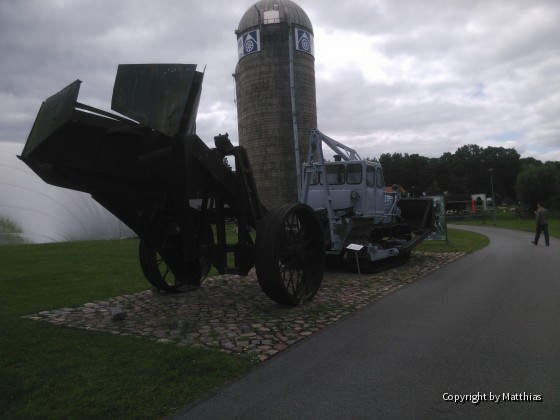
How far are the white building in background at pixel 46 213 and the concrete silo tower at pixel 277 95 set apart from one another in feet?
34.6

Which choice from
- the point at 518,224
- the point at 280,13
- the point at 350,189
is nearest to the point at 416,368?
the point at 350,189

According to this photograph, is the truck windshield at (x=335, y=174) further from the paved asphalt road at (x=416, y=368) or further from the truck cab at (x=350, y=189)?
the paved asphalt road at (x=416, y=368)

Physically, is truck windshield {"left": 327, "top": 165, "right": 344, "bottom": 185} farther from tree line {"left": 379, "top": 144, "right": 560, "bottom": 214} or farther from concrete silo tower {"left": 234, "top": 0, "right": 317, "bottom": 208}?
tree line {"left": 379, "top": 144, "right": 560, "bottom": 214}

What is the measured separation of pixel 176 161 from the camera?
566cm

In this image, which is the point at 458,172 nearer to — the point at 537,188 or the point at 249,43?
the point at 537,188

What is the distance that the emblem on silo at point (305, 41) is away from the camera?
105ft

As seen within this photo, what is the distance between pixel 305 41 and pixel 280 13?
8.48ft

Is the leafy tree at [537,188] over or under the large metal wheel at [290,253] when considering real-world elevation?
over

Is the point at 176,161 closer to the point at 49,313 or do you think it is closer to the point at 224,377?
the point at 224,377

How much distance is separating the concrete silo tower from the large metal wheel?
75.4 feet

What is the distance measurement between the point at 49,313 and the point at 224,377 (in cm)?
403

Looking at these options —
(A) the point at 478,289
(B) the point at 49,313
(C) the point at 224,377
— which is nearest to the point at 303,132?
(A) the point at 478,289

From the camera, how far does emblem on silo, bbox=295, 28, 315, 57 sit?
105 feet

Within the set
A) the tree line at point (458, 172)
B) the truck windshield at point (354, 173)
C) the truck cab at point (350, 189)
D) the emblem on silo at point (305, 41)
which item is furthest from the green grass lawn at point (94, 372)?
the tree line at point (458, 172)
